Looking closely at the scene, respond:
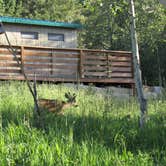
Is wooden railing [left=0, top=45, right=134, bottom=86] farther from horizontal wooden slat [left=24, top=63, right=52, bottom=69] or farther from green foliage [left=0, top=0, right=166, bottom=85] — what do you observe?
green foliage [left=0, top=0, right=166, bottom=85]

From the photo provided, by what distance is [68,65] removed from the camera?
61.0 feet

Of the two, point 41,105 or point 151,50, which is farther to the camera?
point 151,50

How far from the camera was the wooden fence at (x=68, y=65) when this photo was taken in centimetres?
1717

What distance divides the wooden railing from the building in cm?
486

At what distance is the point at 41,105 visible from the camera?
770 centimetres

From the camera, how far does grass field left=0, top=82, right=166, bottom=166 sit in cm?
493

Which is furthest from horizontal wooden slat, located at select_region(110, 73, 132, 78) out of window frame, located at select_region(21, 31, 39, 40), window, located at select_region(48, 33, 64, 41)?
window frame, located at select_region(21, 31, 39, 40)

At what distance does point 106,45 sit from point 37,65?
14194 millimetres

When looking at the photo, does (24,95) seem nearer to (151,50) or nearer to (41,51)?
(41,51)

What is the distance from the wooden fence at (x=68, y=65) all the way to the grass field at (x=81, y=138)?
874 cm

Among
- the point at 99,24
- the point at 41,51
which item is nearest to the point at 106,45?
the point at 99,24

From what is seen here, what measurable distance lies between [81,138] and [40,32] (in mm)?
18466

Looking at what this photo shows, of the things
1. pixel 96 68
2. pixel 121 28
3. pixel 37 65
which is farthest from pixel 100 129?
pixel 121 28

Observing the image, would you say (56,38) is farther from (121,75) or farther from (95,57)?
(121,75)
